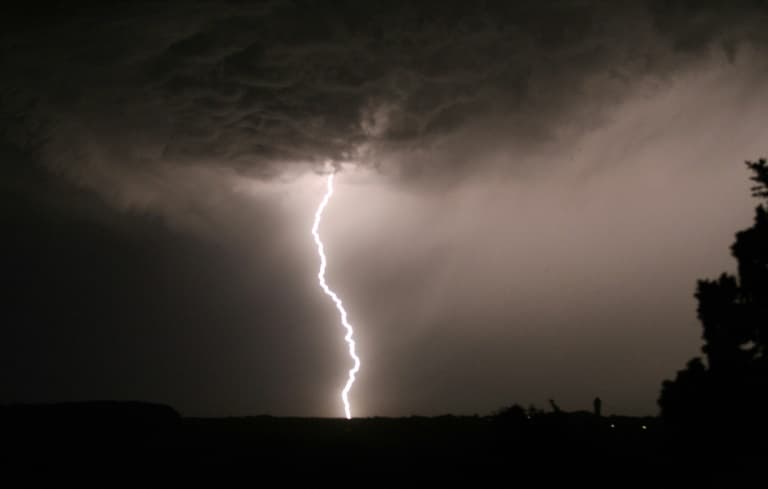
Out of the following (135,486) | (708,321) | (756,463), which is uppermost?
(708,321)

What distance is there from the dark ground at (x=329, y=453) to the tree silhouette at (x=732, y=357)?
4.46 m

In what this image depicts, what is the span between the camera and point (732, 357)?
16.5m

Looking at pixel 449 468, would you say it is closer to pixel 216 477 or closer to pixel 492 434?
pixel 492 434

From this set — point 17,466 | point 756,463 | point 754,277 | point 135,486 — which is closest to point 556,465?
point 756,463

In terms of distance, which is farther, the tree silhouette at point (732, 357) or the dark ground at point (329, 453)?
the dark ground at point (329, 453)

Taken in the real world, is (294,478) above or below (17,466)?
below

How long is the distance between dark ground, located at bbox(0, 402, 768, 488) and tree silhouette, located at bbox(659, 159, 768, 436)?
14.6ft

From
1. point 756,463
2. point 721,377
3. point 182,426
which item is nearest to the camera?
point 721,377

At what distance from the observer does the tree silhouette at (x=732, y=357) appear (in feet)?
53.4

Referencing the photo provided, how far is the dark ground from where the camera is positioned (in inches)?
976

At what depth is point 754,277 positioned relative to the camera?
55.3 feet

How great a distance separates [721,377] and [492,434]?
15016 mm

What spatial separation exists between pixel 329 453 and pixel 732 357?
55.0 ft

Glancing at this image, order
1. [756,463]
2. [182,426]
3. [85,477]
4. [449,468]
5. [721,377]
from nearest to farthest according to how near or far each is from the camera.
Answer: [721,377]
[756,463]
[85,477]
[449,468]
[182,426]
